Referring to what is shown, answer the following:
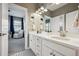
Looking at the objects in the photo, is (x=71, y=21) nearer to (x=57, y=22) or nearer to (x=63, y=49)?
(x=57, y=22)

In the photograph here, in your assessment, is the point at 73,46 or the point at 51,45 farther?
the point at 51,45

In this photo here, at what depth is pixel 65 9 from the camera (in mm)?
1488

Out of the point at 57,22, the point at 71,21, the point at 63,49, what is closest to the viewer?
the point at 63,49

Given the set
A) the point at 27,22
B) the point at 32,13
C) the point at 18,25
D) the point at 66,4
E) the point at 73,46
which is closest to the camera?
the point at 73,46

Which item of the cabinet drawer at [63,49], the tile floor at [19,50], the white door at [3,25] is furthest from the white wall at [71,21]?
the white door at [3,25]

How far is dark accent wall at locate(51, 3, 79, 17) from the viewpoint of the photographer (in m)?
1.40

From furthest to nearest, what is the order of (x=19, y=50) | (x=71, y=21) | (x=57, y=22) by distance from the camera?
1. (x=19, y=50)
2. (x=57, y=22)
3. (x=71, y=21)

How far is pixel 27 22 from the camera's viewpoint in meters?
1.72

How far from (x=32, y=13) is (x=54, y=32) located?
24.9 inches

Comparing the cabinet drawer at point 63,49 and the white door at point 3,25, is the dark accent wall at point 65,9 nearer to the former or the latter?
the cabinet drawer at point 63,49

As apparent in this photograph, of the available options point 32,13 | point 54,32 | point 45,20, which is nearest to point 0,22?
point 32,13

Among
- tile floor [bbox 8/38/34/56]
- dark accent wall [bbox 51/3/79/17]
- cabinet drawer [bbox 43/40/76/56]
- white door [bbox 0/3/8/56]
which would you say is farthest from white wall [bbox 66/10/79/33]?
white door [bbox 0/3/8/56]

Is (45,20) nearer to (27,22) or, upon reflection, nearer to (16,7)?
(27,22)

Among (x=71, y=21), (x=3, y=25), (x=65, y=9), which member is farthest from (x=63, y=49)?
(x=3, y=25)
